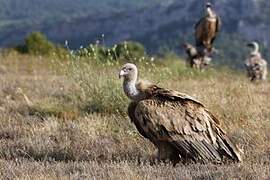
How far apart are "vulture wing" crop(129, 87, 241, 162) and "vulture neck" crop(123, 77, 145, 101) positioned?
7.2 inches

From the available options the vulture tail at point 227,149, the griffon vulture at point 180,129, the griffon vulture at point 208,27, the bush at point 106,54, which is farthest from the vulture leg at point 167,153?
the griffon vulture at point 208,27

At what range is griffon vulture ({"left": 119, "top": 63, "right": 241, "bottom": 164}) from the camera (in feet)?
24.3

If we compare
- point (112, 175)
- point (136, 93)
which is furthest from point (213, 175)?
point (136, 93)

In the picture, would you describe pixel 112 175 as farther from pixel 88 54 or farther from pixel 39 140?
pixel 88 54

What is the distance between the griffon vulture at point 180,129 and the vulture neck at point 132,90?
87 millimetres

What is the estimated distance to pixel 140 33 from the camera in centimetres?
7981

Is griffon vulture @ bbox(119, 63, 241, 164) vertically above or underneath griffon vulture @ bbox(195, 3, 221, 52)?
underneath

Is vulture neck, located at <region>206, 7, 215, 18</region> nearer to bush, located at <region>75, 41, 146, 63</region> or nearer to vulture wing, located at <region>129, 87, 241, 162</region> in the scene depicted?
bush, located at <region>75, 41, 146, 63</region>

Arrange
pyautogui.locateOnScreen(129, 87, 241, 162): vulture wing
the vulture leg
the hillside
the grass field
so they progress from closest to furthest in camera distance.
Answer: the grass field < pyautogui.locateOnScreen(129, 87, 241, 162): vulture wing < the vulture leg < the hillside

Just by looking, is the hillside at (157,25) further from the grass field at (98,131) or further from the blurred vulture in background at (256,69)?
the grass field at (98,131)

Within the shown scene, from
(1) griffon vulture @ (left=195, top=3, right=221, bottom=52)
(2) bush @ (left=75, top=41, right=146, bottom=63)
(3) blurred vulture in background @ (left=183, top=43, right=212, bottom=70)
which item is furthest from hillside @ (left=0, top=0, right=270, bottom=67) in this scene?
(2) bush @ (left=75, top=41, right=146, bottom=63)

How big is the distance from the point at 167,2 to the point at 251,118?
3387 inches

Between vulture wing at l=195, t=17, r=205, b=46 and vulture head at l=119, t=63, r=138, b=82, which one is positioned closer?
vulture head at l=119, t=63, r=138, b=82

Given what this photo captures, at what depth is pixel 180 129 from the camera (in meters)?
7.43
